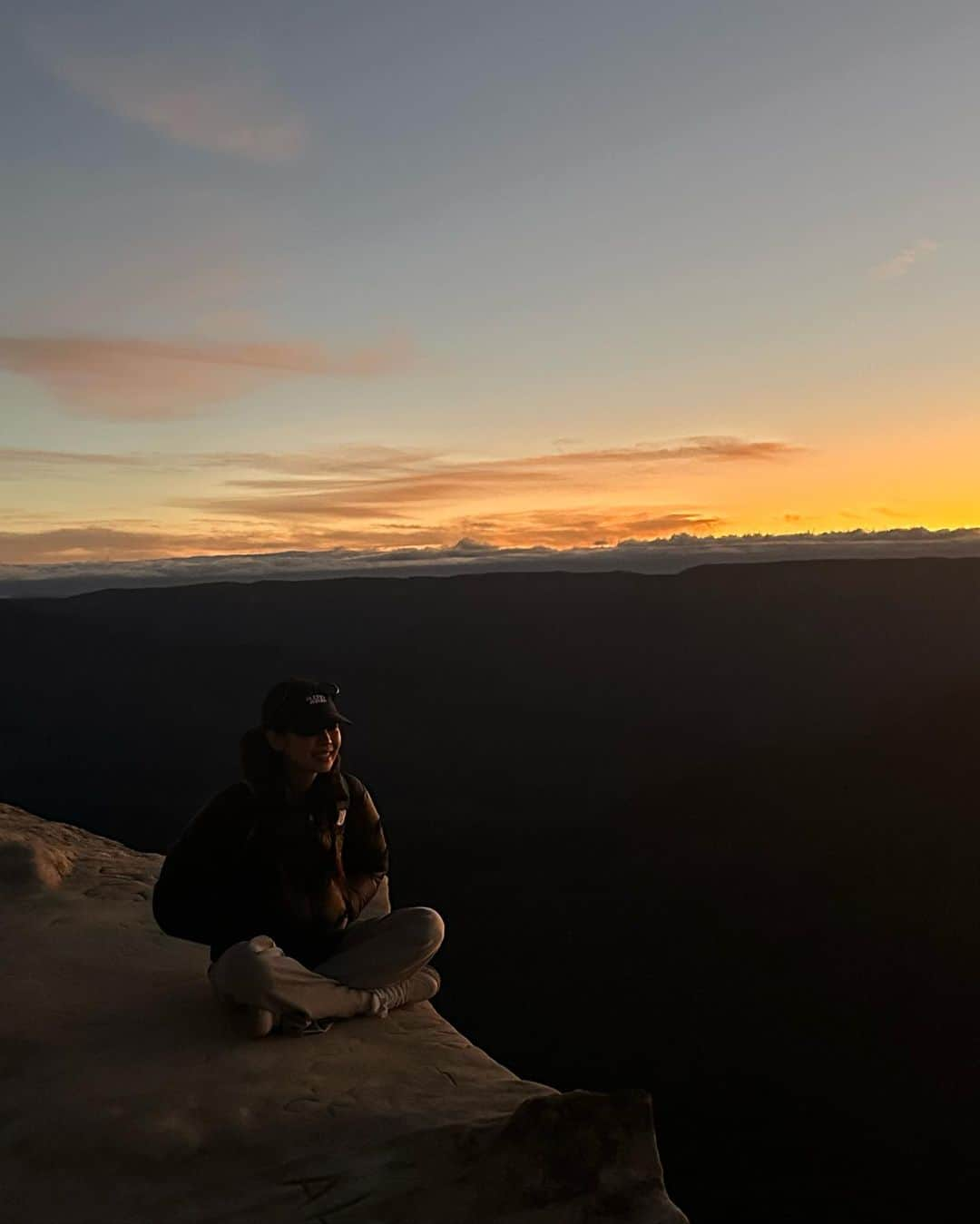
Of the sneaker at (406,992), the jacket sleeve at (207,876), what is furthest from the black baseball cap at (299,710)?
the sneaker at (406,992)

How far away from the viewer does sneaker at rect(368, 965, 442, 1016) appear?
5.23 m

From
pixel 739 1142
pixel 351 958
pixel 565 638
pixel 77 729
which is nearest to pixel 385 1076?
pixel 351 958

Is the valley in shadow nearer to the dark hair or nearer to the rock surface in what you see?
the rock surface

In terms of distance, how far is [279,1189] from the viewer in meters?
3.57

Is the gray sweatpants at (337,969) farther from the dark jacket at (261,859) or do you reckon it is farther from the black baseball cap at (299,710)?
the black baseball cap at (299,710)

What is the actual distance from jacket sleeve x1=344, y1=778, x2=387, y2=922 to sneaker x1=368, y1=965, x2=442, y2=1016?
40 centimetres

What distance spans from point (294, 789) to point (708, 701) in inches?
2704

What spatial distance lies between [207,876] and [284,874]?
0.32 meters

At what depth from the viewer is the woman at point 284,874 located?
468 cm

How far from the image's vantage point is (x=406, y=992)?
17.8 ft

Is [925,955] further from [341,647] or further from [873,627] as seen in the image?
[341,647]

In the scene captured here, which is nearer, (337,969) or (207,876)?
(207,876)

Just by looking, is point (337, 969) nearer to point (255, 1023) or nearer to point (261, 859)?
point (255, 1023)

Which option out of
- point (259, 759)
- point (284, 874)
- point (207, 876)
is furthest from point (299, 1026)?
point (259, 759)
